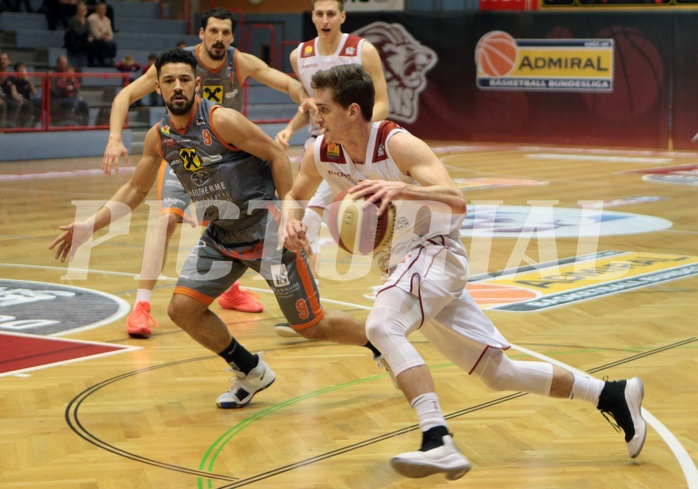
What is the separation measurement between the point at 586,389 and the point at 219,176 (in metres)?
2.13

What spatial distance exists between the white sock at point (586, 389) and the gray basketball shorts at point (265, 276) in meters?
1.43

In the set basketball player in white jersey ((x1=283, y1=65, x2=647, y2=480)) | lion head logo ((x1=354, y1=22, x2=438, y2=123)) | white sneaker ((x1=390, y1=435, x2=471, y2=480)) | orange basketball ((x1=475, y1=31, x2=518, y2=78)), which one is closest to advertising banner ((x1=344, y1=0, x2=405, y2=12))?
lion head logo ((x1=354, y1=22, x2=438, y2=123))

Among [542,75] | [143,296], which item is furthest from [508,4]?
[143,296]

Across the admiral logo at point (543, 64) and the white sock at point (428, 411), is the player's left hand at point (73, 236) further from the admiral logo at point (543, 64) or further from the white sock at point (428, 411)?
the admiral logo at point (543, 64)

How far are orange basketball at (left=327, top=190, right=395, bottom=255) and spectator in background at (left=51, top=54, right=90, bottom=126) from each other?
14.3m

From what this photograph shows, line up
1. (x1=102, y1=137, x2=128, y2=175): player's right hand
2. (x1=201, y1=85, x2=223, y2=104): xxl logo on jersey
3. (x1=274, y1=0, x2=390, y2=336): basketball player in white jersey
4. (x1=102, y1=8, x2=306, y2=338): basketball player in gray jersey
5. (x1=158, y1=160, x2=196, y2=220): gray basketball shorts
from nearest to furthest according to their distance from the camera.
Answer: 1. (x1=102, y1=137, x2=128, y2=175): player's right hand
2. (x1=102, y1=8, x2=306, y2=338): basketball player in gray jersey
3. (x1=158, y1=160, x2=196, y2=220): gray basketball shorts
4. (x1=274, y1=0, x2=390, y2=336): basketball player in white jersey
5. (x1=201, y1=85, x2=223, y2=104): xxl logo on jersey

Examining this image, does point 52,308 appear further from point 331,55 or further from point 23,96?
point 23,96

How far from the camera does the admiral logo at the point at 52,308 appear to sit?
6.83 meters

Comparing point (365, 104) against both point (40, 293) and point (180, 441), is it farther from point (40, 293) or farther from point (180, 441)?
point (40, 293)

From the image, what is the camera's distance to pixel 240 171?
17.8ft

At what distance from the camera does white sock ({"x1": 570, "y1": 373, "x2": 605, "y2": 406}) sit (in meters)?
4.37

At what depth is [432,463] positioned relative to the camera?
3.73m

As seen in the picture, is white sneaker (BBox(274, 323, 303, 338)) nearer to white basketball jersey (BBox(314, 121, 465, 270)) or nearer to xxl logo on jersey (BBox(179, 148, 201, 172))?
xxl logo on jersey (BBox(179, 148, 201, 172))

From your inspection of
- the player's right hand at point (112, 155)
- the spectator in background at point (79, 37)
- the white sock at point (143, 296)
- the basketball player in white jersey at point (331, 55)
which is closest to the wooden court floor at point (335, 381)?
the white sock at point (143, 296)
